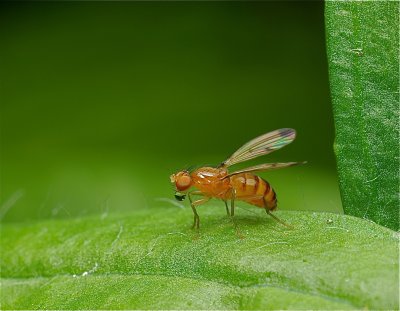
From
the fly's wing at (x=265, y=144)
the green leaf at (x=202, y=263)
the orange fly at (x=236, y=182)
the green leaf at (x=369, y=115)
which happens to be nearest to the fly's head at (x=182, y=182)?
the orange fly at (x=236, y=182)

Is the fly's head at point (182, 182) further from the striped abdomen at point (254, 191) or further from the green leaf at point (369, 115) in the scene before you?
the green leaf at point (369, 115)

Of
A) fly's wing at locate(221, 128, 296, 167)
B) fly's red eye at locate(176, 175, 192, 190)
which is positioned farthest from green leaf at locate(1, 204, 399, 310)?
fly's wing at locate(221, 128, 296, 167)

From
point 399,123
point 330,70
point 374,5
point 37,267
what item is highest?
point 374,5

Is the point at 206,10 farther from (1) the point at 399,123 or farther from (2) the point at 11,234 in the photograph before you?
(1) the point at 399,123

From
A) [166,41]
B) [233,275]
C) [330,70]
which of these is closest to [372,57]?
[330,70]

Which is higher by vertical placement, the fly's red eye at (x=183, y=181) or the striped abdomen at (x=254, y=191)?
the fly's red eye at (x=183, y=181)

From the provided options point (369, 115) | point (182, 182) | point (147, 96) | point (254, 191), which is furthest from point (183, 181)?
point (147, 96)
